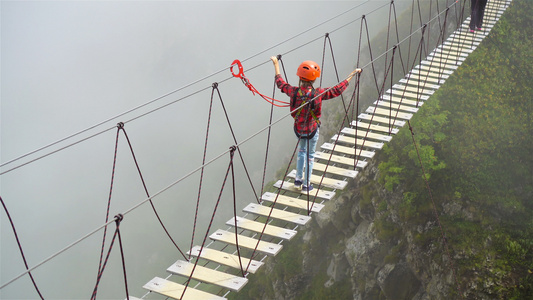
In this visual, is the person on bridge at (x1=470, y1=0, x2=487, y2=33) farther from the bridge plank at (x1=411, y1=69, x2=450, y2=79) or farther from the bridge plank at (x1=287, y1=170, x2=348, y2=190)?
the bridge plank at (x1=287, y1=170, x2=348, y2=190)

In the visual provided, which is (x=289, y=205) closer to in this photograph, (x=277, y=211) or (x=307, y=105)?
(x=277, y=211)

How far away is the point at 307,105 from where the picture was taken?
481cm

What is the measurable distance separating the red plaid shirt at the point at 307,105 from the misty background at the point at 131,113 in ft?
47.0

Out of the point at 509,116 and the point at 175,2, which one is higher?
the point at 175,2

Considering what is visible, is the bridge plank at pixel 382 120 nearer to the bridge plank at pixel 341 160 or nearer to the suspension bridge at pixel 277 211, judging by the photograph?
the suspension bridge at pixel 277 211

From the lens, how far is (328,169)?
5777mm

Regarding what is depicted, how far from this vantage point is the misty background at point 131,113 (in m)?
22.1

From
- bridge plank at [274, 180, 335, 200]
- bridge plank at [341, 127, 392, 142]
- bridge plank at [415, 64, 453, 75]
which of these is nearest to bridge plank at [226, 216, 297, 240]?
bridge plank at [274, 180, 335, 200]

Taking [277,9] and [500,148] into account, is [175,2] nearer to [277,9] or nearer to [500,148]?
[277,9]

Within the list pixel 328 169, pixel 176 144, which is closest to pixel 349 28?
pixel 176 144

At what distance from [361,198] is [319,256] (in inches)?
65.8

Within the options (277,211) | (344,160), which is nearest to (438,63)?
(344,160)

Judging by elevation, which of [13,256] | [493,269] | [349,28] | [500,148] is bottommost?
[13,256]

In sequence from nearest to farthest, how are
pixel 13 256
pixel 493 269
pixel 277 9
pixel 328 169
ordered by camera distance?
pixel 328 169
pixel 493 269
pixel 13 256
pixel 277 9
